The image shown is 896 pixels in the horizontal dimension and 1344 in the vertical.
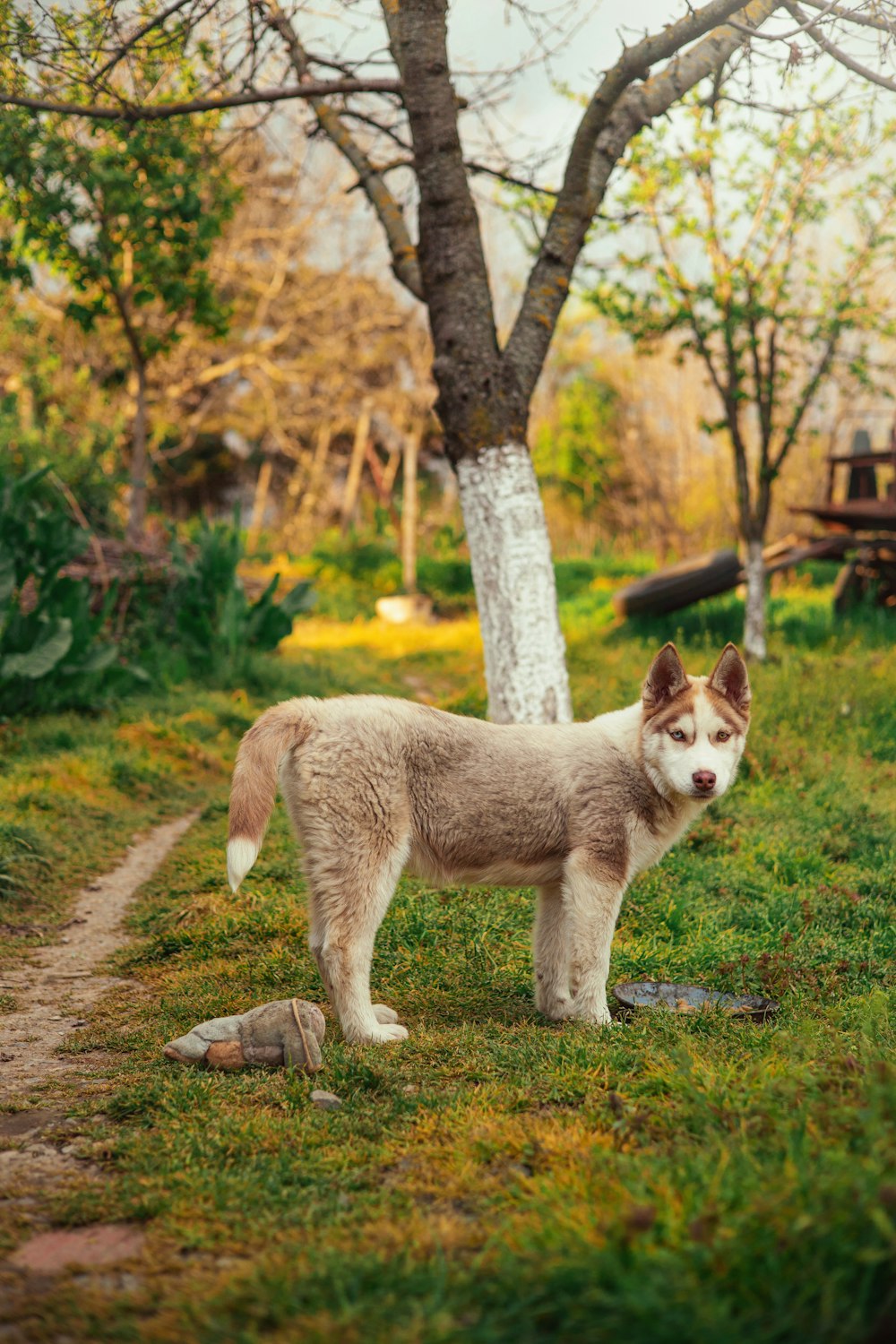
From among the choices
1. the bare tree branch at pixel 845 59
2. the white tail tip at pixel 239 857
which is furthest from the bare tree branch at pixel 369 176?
the white tail tip at pixel 239 857

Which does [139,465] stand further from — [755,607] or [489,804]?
[489,804]

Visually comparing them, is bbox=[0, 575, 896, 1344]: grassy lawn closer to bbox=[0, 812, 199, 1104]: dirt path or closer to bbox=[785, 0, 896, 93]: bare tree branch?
bbox=[0, 812, 199, 1104]: dirt path

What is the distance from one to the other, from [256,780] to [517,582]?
386cm

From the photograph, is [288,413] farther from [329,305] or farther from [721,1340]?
[721,1340]

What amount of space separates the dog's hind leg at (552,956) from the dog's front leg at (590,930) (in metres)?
0.08

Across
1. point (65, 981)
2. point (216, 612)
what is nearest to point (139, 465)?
point (216, 612)

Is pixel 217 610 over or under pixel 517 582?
under

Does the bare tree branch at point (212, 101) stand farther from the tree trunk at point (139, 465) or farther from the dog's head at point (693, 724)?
the tree trunk at point (139, 465)

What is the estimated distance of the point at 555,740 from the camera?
489 centimetres

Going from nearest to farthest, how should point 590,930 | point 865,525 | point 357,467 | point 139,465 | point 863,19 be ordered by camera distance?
point 590,930, point 863,19, point 865,525, point 139,465, point 357,467

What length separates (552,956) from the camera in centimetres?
474

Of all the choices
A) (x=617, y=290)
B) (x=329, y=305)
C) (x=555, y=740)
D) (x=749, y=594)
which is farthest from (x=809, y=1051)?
(x=329, y=305)

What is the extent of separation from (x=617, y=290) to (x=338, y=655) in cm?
552

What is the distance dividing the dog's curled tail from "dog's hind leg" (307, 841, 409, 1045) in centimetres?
41
